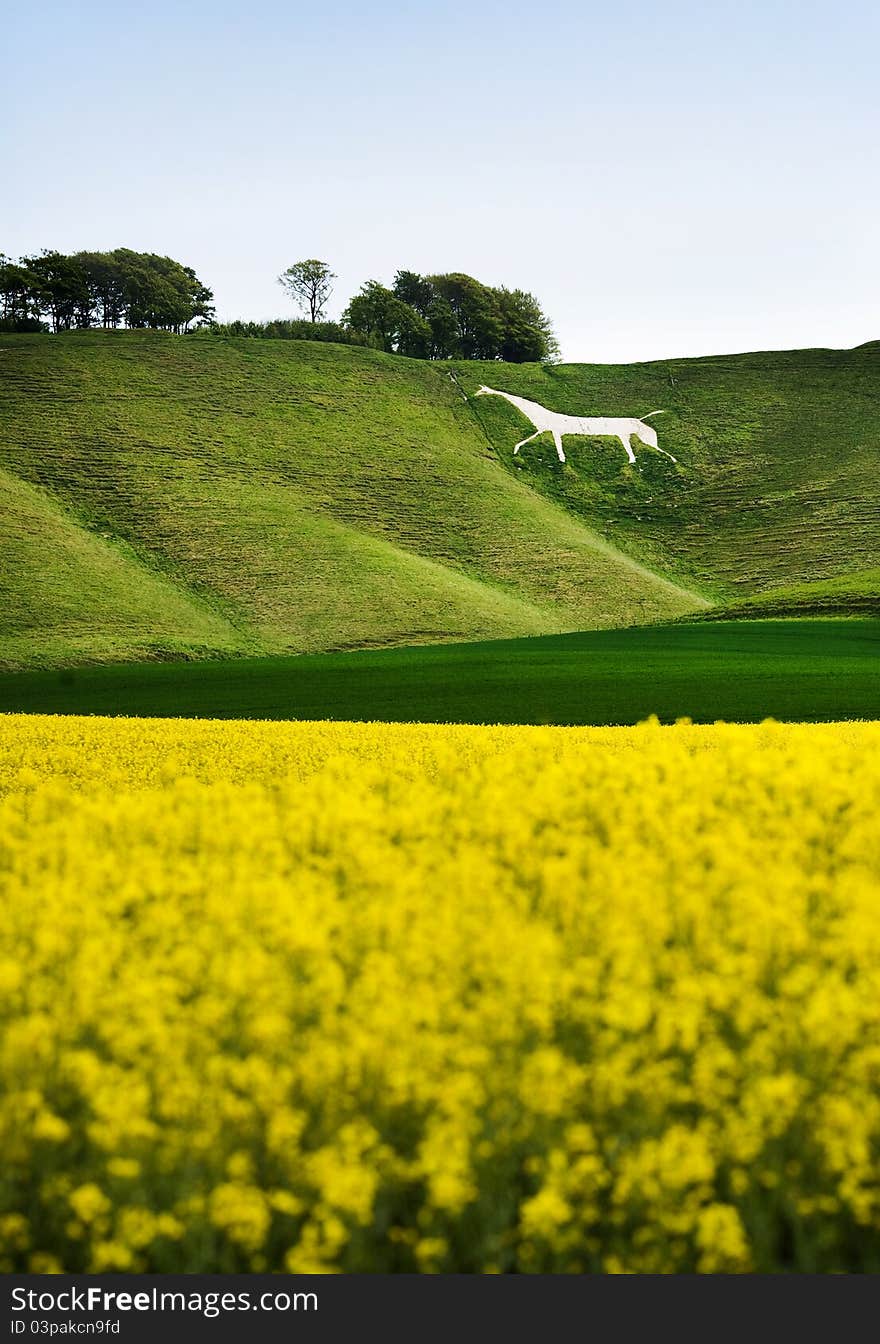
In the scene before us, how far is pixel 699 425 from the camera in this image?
92.6 m

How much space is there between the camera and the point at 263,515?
65.9 m

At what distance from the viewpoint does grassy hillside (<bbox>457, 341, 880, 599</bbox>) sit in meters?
73.2

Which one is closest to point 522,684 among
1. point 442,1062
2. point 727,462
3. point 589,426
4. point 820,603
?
point 442,1062

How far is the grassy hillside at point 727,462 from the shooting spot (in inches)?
2884

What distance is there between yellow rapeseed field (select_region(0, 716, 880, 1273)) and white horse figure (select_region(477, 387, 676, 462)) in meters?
83.4

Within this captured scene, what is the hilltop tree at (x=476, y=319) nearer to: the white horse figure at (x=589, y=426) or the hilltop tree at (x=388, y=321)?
the hilltop tree at (x=388, y=321)

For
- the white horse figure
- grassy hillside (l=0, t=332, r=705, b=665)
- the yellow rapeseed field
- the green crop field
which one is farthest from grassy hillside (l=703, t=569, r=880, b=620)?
the yellow rapeseed field

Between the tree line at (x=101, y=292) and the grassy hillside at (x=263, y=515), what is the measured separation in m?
15.1

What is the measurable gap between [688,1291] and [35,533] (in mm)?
57016

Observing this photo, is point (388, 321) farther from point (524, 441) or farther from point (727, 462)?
point (727, 462)

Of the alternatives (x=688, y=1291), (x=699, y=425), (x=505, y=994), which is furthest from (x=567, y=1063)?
(x=699, y=425)

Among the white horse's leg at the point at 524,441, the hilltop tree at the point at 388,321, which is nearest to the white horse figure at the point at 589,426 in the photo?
the white horse's leg at the point at 524,441

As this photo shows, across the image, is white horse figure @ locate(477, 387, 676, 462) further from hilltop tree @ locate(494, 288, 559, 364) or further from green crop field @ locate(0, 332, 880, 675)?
hilltop tree @ locate(494, 288, 559, 364)

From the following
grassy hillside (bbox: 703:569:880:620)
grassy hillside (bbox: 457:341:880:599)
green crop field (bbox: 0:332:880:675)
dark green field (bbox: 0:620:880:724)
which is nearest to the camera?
dark green field (bbox: 0:620:880:724)
